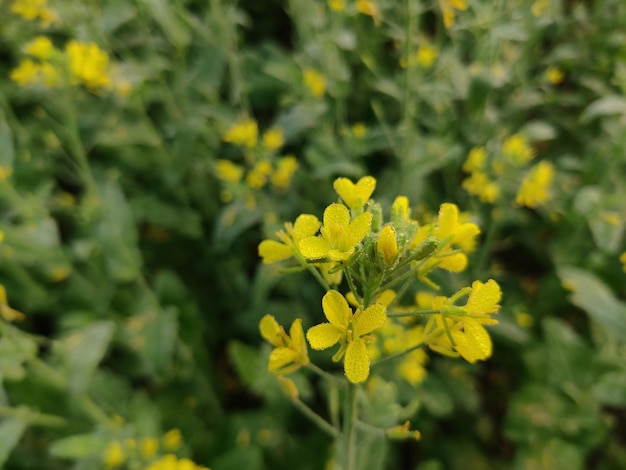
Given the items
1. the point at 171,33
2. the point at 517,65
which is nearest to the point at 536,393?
the point at 517,65

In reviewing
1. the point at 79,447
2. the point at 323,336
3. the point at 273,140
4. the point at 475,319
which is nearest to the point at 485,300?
the point at 475,319

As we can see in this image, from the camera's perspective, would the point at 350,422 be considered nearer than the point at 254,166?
Yes

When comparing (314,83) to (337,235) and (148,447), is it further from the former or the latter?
(148,447)

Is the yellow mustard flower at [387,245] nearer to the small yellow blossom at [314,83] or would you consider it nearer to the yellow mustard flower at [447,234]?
the yellow mustard flower at [447,234]

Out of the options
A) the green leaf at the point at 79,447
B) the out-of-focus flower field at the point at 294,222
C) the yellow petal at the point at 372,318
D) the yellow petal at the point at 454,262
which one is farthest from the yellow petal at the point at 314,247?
the green leaf at the point at 79,447

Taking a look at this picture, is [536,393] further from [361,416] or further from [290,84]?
[290,84]

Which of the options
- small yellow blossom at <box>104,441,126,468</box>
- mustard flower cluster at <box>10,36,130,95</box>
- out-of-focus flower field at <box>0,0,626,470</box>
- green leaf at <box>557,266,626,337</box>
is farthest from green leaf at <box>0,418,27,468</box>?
green leaf at <box>557,266,626,337</box>
